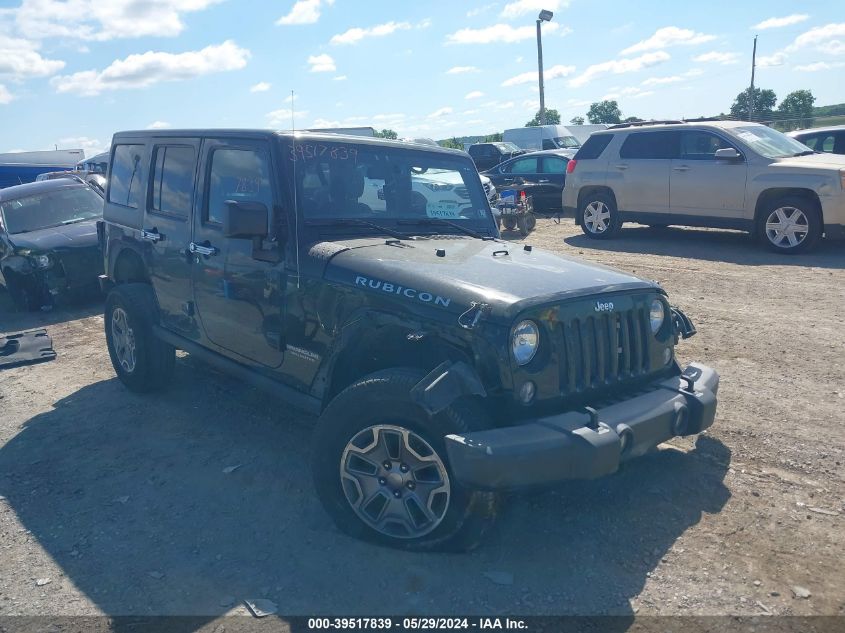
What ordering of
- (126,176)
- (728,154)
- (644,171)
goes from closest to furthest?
(126,176), (728,154), (644,171)

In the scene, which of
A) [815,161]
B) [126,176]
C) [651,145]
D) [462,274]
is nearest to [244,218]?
[462,274]

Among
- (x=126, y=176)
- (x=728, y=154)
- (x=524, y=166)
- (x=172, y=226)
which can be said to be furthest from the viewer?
(x=524, y=166)

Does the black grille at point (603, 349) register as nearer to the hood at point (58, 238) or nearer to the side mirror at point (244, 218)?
the side mirror at point (244, 218)

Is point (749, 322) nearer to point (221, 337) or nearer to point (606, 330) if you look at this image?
point (606, 330)

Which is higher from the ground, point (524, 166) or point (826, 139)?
point (826, 139)

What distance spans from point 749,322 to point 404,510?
5.15 meters

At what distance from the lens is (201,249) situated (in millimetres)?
4840

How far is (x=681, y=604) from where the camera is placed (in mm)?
3076

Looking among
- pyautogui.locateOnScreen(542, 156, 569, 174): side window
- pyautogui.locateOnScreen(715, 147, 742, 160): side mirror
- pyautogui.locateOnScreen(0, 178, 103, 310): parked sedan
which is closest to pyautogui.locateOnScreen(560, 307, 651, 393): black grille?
pyautogui.locateOnScreen(0, 178, 103, 310): parked sedan

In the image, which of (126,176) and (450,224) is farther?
(126,176)

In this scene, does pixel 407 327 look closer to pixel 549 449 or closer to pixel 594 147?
pixel 549 449

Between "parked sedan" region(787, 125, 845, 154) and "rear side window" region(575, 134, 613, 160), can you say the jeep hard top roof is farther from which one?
"parked sedan" region(787, 125, 845, 154)

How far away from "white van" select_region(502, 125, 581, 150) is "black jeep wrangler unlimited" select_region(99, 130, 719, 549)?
Answer: 25260 mm

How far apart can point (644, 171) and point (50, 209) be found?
917 cm
